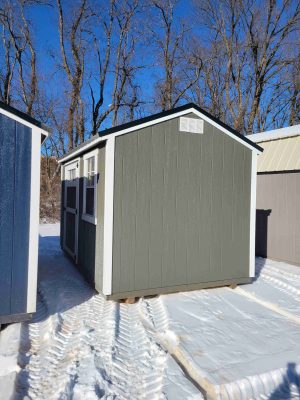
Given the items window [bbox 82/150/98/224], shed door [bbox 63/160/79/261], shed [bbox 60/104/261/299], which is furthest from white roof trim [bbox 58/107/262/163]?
shed door [bbox 63/160/79/261]

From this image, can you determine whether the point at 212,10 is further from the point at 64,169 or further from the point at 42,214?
the point at 64,169

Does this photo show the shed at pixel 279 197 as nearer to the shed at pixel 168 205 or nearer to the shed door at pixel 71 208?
the shed at pixel 168 205

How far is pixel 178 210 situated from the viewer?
16.7 ft

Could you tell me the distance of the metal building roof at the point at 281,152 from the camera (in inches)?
284

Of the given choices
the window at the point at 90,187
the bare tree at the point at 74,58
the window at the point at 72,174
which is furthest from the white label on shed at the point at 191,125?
the bare tree at the point at 74,58

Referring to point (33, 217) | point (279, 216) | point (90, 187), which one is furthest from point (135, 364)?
point (279, 216)

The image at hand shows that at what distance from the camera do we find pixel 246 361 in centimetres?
312

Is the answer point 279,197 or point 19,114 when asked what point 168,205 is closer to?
point 19,114

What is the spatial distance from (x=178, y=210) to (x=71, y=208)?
284 centimetres

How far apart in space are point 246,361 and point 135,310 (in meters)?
1.76

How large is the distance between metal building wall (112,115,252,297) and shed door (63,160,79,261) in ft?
6.57

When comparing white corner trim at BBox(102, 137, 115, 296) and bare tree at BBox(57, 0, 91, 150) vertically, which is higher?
bare tree at BBox(57, 0, 91, 150)

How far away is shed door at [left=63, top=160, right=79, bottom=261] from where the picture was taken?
21.4 ft

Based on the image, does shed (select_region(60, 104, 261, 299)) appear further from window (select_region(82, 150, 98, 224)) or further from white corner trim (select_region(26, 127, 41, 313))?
white corner trim (select_region(26, 127, 41, 313))
